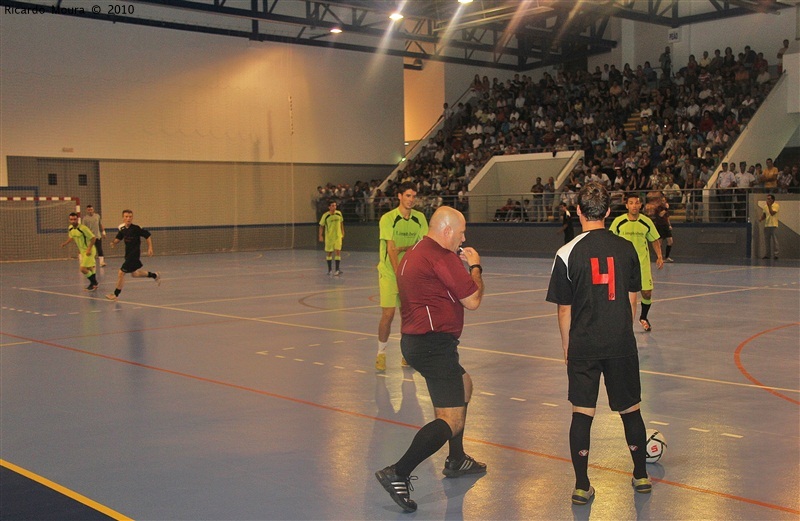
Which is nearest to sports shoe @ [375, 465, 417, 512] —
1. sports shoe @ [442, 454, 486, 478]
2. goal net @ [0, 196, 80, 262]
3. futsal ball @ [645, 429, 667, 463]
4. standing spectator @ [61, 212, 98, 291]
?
sports shoe @ [442, 454, 486, 478]

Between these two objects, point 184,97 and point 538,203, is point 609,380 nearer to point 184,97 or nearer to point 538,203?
point 538,203

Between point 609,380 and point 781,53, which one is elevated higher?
point 781,53

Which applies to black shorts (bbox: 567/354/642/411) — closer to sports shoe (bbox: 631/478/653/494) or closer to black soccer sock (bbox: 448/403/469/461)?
sports shoe (bbox: 631/478/653/494)

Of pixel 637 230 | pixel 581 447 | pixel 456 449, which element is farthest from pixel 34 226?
pixel 581 447

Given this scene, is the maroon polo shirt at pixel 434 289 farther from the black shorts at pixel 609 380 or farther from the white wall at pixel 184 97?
the white wall at pixel 184 97

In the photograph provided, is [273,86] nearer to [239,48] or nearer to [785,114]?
[239,48]

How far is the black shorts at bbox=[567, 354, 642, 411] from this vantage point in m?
5.27

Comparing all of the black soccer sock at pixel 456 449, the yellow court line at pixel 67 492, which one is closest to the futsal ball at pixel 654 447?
the black soccer sock at pixel 456 449

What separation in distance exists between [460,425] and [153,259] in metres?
27.5

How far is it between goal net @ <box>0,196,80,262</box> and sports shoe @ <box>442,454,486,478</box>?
27.8 m

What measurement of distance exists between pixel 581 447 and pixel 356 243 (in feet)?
106

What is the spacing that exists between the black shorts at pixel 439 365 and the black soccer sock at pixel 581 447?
740mm

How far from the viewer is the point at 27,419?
7.75m

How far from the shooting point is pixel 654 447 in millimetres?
6074
